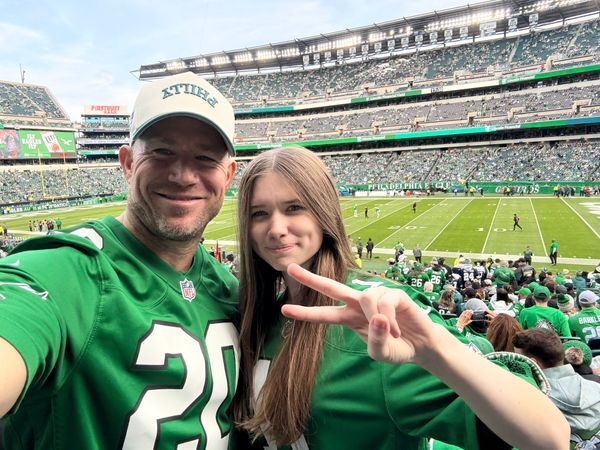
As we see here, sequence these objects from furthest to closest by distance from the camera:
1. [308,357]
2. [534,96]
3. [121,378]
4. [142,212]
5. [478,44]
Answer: [478,44] < [534,96] < [142,212] < [308,357] < [121,378]

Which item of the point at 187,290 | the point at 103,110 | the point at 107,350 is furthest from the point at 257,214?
the point at 103,110

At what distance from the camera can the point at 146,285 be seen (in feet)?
5.62

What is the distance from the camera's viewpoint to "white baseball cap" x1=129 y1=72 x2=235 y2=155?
70.7 inches

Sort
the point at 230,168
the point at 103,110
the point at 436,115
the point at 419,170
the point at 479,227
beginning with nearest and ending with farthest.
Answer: the point at 230,168
the point at 479,227
the point at 419,170
the point at 436,115
the point at 103,110

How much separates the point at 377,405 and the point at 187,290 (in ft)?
3.25

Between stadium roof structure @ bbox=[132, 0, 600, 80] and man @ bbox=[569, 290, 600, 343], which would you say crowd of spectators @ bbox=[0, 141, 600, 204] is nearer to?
stadium roof structure @ bbox=[132, 0, 600, 80]

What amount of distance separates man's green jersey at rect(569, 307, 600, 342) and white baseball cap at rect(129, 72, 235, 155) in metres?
5.99

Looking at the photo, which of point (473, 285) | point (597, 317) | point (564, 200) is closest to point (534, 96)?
point (564, 200)

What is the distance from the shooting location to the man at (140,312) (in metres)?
1.31

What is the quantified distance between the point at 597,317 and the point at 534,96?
2080 inches

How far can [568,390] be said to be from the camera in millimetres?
2898

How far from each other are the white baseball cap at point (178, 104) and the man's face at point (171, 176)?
0.05 m

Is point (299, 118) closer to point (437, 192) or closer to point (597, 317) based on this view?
point (437, 192)

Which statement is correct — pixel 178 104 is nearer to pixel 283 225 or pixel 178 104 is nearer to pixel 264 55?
pixel 283 225
